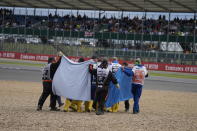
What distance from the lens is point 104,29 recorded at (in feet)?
161

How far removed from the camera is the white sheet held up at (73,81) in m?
15.8

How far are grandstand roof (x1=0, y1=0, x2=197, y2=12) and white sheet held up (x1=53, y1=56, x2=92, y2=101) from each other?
87.4 ft

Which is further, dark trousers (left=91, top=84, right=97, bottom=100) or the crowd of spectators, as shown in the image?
the crowd of spectators

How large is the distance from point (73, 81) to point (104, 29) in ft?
109

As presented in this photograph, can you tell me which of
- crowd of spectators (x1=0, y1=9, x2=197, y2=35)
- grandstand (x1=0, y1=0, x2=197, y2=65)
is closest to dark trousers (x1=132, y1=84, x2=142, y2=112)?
grandstand (x1=0, y1=0, x2=197, y2=65)

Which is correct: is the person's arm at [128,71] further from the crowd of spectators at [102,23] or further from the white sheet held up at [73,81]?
the crowd of spectators at [102,23]

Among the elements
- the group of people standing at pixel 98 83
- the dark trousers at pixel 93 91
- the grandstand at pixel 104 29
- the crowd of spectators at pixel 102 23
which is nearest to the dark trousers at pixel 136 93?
the group of people standing at pixel 98 83

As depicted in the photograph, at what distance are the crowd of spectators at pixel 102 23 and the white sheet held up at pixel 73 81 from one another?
28605 millimetres

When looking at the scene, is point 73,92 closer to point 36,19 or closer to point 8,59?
point 8,59

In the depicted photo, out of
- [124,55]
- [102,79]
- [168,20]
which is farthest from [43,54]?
[102,79]

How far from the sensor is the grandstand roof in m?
43.5

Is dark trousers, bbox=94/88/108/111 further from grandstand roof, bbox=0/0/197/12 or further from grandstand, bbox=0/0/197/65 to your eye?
grandstand roof, bbox=0/0/197/12

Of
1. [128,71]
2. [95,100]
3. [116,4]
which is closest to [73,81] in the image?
[95,100]

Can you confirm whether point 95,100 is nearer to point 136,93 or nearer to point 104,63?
point 104,63
